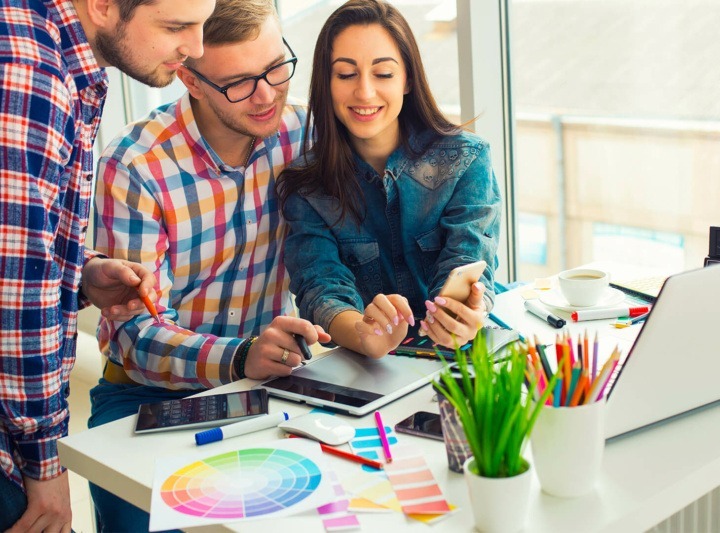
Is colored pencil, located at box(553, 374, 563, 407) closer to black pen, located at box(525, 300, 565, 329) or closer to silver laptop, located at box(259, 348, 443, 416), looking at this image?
silver laptop, located at box(259, 348, 443, 416)

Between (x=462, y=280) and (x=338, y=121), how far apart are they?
23.0 inches

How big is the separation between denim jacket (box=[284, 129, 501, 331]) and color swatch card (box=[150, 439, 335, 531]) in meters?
0.65

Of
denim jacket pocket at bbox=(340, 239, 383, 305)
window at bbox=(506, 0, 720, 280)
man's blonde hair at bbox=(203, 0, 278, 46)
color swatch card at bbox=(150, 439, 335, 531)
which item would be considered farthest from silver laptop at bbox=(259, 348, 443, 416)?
window at bbox=(506, 0, 720, 280)

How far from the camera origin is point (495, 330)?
4.87ft

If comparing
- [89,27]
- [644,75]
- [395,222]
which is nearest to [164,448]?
[89,27]

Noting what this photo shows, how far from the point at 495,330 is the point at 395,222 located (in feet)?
1.46

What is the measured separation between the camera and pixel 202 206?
1819 mm

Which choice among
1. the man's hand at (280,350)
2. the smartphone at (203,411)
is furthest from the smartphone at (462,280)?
the smartphone at (203,411)

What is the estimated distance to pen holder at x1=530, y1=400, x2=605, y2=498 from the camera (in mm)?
923

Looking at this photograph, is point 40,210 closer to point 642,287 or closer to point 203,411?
point 203,411

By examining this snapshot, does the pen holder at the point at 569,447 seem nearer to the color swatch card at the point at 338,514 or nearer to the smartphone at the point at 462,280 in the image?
the color swatch card at the point at 338,514

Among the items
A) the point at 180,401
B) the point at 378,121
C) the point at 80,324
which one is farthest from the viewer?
the point at 80,324

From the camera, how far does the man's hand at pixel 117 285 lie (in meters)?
1.48

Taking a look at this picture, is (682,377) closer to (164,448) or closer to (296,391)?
(296,391)
